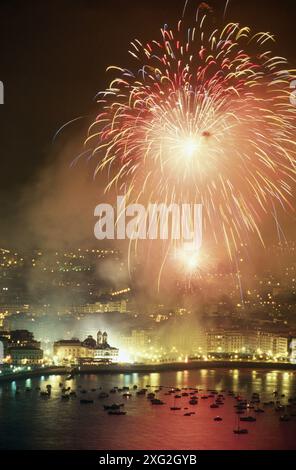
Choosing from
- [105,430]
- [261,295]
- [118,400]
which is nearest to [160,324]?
[261,295]

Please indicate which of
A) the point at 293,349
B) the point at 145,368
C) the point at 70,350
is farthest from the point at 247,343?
the point at 145,368

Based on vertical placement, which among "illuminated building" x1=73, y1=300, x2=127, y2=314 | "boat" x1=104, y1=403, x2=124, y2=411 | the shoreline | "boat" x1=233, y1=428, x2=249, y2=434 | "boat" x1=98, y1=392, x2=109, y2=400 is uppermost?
"illuminated building" x1=73, y1=300, x2=127, y2=314

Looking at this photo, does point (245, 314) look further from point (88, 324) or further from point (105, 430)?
point (105, 430)

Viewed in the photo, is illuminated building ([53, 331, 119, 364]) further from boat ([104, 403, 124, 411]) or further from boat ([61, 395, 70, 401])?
boat ([104, 403, 124, 411])

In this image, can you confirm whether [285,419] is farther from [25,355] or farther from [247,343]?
[247,343]

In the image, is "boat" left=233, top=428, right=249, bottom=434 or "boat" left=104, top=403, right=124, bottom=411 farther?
"boat" left=104, top=403, right=124, bottom=411

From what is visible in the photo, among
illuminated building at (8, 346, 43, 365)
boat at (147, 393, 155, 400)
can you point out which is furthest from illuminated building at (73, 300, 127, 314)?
boat at (147, 393, 155, 400)
